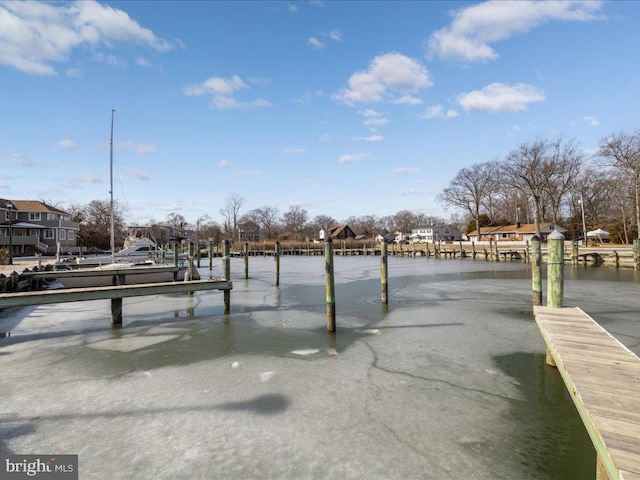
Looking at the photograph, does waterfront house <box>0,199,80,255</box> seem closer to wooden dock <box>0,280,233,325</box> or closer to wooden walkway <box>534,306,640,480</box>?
wooden dock <box>0,280,233,325</box>

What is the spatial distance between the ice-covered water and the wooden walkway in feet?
2.28

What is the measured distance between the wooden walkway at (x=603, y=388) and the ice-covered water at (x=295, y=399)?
2.28 feet

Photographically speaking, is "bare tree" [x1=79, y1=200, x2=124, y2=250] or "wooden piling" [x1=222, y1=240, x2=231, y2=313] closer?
"wooden piling" [x1=222, y1=240, x2=231, y2=313]

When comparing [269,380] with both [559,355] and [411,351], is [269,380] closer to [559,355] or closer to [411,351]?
[411,351]

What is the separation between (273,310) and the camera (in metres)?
9.49

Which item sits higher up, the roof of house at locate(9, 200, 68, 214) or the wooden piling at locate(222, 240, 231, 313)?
the roof of house at locate(9, 200, 68, 214)

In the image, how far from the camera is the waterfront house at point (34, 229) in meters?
38.8

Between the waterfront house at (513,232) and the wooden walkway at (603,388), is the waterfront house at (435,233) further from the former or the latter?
the wooden walkway at (603,388)

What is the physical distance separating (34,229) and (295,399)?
50852mm

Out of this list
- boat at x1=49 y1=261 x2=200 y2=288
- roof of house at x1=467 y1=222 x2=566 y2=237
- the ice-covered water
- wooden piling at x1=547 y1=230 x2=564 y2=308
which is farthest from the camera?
roof of house at x1=467 y1=222 x2=566 y2=237

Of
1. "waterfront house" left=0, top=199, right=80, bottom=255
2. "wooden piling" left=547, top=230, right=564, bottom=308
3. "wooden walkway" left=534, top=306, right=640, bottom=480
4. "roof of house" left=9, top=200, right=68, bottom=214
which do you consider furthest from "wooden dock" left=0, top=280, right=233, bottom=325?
"roof of house" left=9, top=200, right=68, bottom=214

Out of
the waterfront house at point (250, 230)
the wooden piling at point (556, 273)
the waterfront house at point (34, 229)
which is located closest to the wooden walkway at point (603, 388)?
the wooden piling at point (556, 273)

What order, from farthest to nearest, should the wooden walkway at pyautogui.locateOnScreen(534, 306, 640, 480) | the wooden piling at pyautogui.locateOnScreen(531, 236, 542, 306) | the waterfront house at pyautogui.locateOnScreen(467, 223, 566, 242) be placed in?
the waterfront house at pyautogui.locateOnScreen(467, 223, 566, 242), the wooden piling at pyautogui.locateOnScreen(531, 236, 542, 306), the wooden walkway at pyautogui.locateOnScreen(534, 306, 640, 480)

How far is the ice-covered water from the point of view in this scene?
2812 millimetres
